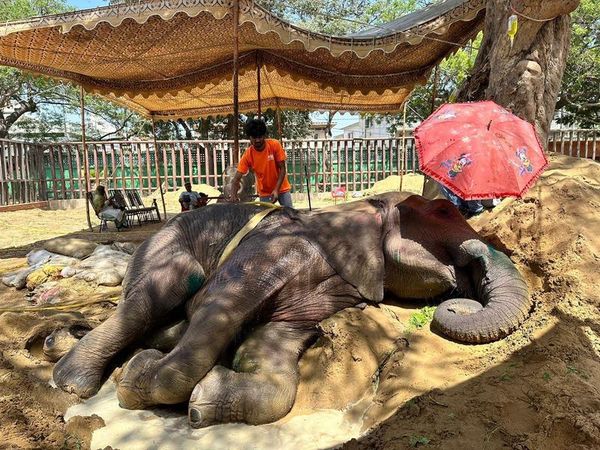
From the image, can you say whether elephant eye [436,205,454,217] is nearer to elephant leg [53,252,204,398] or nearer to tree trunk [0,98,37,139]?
elephant leg [53,252,204,398]

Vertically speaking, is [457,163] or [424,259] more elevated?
[457,163]

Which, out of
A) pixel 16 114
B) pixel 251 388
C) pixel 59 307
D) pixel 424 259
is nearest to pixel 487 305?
pixel 424 259

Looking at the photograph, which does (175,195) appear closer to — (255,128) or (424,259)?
(255,128)

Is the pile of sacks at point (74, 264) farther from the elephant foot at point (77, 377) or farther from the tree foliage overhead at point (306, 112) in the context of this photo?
the tree foliage overhead at point (306, 112)

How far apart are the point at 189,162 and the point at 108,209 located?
6.57m

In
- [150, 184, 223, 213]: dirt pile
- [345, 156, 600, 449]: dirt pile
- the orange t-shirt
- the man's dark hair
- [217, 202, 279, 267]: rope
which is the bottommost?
[150, 184, 223, 213]: dirt pile

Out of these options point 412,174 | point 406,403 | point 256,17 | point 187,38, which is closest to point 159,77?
point 187,38

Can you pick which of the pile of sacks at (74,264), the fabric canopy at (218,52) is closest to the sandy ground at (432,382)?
the pile of sacks at (74,264)

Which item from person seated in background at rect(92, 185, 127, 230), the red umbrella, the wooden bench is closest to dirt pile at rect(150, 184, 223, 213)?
the wooden bench

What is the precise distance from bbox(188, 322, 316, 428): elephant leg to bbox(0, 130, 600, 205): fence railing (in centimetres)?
1167

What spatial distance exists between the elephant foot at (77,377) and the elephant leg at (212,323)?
22 centimetres

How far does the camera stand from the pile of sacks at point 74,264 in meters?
5.57

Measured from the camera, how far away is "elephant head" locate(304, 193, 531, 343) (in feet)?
10.1

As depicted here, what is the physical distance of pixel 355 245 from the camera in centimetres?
357
